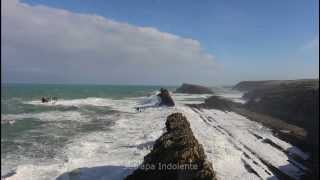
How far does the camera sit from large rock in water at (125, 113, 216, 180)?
1152cm

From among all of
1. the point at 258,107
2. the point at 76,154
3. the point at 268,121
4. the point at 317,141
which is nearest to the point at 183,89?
the point at 258,107

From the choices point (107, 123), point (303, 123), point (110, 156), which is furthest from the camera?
point (303, 123)

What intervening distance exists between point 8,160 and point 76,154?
325 centimetres

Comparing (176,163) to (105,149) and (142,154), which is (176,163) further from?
Answer: (105,149)

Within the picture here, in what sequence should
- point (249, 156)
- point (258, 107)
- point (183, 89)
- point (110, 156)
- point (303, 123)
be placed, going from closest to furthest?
point (110, 156) < point (249, 156) < point (303, 123) < point (258, 107) < point (183, 89)

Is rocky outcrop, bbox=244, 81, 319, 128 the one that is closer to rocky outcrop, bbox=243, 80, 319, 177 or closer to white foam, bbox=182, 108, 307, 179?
rocky outcrop, bbox=243, 80, 319, 177

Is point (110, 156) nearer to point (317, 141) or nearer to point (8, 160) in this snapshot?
point (8, 160)

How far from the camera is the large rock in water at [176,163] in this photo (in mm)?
11523

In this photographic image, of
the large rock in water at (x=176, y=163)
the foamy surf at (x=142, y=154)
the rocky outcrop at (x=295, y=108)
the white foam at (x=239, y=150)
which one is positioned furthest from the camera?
the rocky outcrop at (x=295, y=108)

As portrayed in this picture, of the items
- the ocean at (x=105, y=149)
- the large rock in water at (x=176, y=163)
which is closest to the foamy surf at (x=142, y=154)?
the ocean at (x=105, y=149)

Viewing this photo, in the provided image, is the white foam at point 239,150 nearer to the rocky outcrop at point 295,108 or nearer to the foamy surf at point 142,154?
the foamy surf at point 142,154

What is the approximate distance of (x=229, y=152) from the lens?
19.1m

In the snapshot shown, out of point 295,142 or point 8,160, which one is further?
point 295,142

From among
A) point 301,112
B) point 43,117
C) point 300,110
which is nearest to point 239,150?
point 301,112
